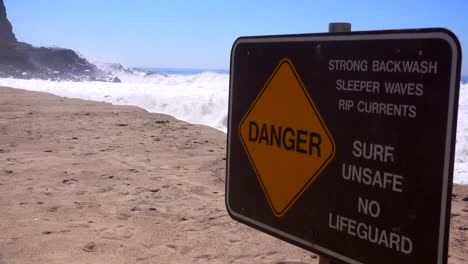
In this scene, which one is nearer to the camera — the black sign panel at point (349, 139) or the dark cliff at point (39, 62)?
the black sign panel at point (349, 139)

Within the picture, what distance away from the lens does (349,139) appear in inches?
57.5

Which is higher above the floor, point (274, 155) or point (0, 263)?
point (274, 155)

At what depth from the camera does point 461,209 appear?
19.4ft

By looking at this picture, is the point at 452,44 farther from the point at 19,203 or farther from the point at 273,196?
the point at 19,203

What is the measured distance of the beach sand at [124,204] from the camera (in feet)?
13.8

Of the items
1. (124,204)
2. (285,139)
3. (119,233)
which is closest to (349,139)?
(285,139)

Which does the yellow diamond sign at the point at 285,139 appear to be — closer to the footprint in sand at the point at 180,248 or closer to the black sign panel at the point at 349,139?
the black sign panel at the point at 349,139

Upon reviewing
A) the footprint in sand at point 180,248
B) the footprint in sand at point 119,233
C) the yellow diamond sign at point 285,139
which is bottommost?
the footprint in sand at point 180,248

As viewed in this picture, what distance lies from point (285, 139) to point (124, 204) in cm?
424

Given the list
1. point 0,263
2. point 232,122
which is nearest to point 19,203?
point 0,263

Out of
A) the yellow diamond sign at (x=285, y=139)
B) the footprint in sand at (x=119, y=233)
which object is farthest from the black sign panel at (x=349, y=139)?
the footprint in sand at (x=119, y=233)

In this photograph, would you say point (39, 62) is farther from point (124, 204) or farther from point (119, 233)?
point (119, 233)

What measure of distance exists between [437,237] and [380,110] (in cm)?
36

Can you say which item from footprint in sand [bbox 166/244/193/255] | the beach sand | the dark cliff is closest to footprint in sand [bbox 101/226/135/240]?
the beach sand
